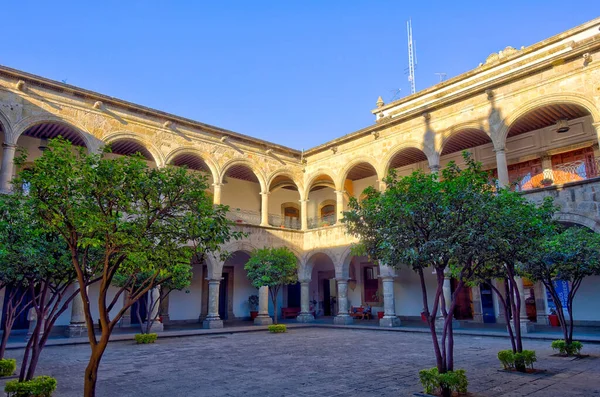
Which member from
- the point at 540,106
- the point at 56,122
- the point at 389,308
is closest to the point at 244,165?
the point at 56,122

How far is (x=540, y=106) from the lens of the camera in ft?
44.3

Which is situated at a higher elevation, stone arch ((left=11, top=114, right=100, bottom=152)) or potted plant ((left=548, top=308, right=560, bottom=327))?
stone arch ((left=11, top=114, right=100, bottom=152))

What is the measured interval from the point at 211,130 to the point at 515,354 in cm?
1421

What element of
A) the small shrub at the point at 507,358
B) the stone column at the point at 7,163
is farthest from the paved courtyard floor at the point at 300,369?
the stone column at the point at 7,163

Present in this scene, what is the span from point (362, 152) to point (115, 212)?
14.7 metres

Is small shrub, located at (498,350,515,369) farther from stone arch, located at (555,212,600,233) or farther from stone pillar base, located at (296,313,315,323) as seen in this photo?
stone pillar base, located at (296,313,315,323)

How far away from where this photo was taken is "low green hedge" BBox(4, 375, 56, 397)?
17.2 feet

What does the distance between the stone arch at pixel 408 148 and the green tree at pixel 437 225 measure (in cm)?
986

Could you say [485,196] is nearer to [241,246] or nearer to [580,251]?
[580,251]

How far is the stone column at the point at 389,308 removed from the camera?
16.4 metres

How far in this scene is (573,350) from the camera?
8.47 meters

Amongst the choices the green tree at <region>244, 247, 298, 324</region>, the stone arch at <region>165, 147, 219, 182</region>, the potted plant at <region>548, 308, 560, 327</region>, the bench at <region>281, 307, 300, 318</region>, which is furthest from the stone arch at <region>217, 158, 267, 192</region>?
the potted plant at <region>548, 308, 560, 327</region>

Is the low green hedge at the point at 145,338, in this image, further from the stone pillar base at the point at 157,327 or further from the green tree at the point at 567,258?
the green tree at the point at 567,258

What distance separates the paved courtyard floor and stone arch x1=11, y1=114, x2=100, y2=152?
264 inches
